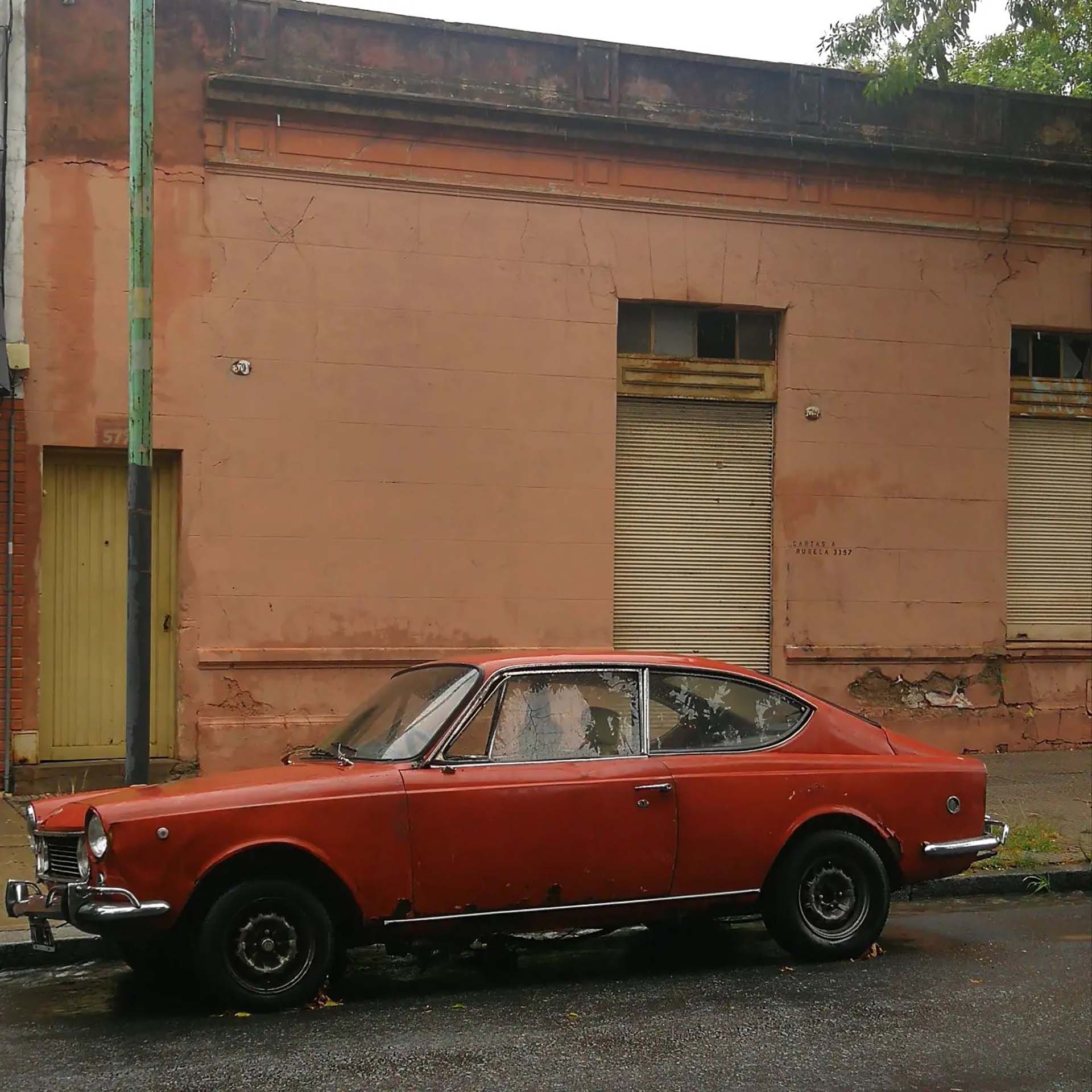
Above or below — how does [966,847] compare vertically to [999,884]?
above

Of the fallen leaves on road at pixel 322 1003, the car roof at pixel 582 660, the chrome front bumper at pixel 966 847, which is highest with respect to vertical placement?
the car roof at pixel 582 660

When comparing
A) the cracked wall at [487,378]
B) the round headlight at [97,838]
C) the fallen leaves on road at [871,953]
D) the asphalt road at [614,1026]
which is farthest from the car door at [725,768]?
the cracked wall at [487,378]

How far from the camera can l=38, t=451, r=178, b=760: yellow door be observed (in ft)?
36.1

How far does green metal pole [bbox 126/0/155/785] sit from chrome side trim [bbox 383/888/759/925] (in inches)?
109

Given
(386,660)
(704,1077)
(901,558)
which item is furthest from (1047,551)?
(704,1077)

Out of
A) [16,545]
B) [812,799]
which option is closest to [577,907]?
[812,799]

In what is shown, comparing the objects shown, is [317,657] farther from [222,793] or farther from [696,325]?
[222,793]

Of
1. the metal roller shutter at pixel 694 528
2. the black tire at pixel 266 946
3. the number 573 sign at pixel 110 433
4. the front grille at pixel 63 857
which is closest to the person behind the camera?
the black tire at pixel 266 946

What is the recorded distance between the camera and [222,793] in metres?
5.68

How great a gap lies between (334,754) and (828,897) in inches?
97.1

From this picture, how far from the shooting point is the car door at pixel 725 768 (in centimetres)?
626

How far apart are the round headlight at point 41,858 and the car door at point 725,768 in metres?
2.72

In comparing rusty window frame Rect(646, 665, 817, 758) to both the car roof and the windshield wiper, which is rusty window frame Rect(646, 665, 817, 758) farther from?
the windshield wiper

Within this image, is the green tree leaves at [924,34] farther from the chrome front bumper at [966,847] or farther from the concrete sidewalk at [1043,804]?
the chrome front bumper at [966,847]
